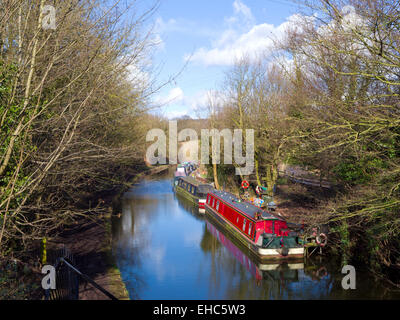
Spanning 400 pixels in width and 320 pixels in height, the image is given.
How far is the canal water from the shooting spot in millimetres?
11086

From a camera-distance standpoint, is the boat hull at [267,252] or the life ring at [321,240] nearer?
the boat hull at [267,252]

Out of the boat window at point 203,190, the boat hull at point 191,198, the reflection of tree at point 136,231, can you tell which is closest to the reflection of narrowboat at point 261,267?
the reflection of tree at point 136,231

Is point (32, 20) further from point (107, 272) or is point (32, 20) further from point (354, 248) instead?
point (354, 248)

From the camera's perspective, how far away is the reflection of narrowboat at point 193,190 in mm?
24553

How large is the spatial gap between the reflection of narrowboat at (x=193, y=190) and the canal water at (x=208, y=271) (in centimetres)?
482

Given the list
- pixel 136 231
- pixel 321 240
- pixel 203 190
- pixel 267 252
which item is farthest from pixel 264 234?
pixel 203 190

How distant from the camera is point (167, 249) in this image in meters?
15.5

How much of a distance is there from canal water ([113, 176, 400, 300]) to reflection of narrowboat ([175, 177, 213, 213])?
15.8 feet

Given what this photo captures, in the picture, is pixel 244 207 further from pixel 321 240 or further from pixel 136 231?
pixel 136 231

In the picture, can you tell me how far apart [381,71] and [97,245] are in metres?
11.1

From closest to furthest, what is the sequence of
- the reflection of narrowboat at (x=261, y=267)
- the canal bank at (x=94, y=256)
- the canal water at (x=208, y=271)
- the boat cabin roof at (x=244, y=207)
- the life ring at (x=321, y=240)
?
the canal bank at (x=94, y=256) < the canal water at (x=208, y=271) < the reflection of narrowboat at (x=261, y=267) < the life ring at (x=321, y=240) < the boat cabin roof at (x=244, y=207)

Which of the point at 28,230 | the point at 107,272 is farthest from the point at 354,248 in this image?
the point at 28,230

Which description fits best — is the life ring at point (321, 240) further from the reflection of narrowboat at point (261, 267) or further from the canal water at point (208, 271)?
the reflection of narrowboat at point (261, 267)
